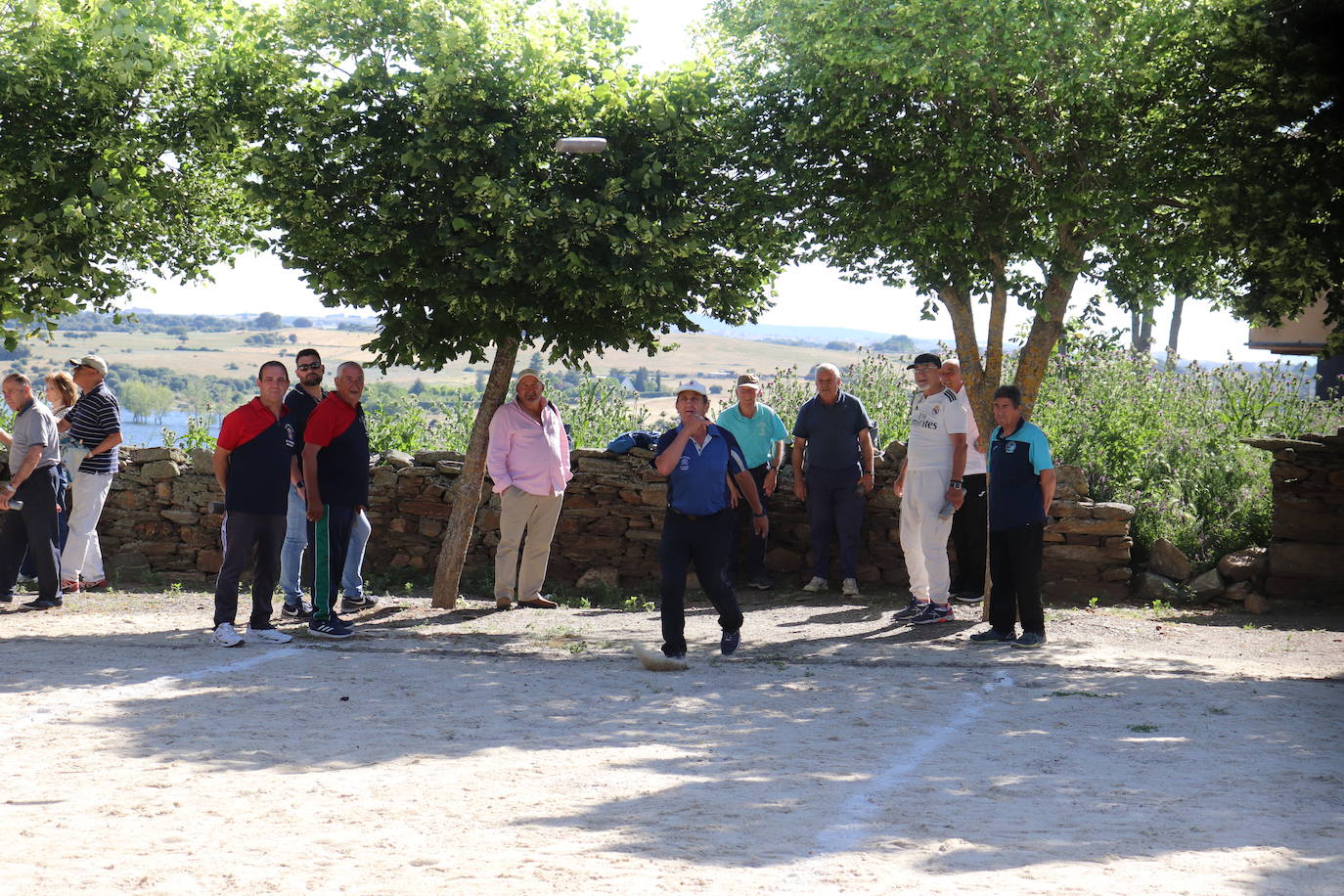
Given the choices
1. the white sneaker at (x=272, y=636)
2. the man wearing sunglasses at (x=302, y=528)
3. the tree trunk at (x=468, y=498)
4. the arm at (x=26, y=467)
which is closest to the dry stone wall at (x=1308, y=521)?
the tree trunk at (x=468, y=498)

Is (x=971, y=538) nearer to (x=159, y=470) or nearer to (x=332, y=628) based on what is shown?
(x=332, y=628)

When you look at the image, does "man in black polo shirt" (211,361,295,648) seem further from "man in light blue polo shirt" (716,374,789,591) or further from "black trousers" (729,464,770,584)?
"black trousers" (729,464,770,584)

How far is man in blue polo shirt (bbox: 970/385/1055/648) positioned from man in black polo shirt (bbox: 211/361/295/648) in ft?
15.5

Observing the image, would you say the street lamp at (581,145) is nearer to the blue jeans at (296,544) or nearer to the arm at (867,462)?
the blue jeans at (296,544)

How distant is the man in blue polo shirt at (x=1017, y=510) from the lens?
9.04 meters

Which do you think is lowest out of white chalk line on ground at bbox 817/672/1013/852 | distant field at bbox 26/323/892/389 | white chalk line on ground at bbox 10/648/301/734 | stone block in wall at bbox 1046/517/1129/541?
white chalk line on ground at bbox 817/672/1013/852

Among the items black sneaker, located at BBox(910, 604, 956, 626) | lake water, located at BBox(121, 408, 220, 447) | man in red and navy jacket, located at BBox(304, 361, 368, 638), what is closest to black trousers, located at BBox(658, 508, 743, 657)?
black sneaker, located at BBox(910, 604, 956, 626)

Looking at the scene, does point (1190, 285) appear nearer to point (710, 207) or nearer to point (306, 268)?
point (710, 207)

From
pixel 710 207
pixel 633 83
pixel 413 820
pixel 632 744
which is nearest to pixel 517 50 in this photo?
pixel 633 83

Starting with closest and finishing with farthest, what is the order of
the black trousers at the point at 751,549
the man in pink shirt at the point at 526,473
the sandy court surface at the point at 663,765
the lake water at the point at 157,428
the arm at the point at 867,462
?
the sandy court surface at the point at 663,765, the man in pink shirt at the point at 526,473, the arm at the point at 867,462, the black trousers at the point at 751,549, the lake water at the point at 157,428

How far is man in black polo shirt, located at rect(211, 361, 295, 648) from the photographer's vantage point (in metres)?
8.70

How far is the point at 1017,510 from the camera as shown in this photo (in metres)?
9.05

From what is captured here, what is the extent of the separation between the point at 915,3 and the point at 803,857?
19.9 ft

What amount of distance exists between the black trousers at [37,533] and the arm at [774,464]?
5.87m
